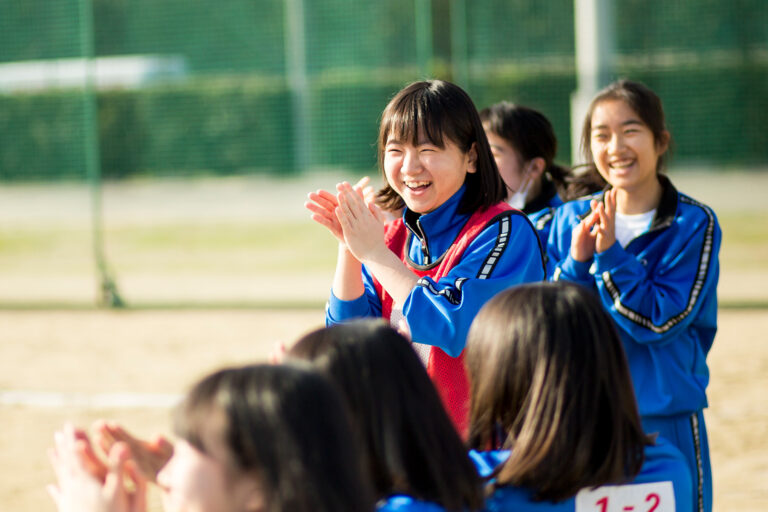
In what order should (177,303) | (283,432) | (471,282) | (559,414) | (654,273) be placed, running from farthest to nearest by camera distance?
(177,303) < (654,273) < (471,282) < (559,414) < (283,432)

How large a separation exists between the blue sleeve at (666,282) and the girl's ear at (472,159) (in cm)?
56

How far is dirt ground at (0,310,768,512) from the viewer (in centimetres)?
454

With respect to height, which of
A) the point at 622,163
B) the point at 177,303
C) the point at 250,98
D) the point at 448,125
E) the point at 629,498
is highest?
the point at 250,98

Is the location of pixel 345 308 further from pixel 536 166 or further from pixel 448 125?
pixel 536 166

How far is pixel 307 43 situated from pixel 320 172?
160 centimetres

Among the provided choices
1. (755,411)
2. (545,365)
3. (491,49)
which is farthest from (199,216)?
(545,365)

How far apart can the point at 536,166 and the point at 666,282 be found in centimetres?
82

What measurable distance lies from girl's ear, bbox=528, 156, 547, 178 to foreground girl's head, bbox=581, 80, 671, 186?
0.37m

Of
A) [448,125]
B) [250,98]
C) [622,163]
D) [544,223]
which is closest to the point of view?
[448,125]

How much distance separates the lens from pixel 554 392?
161 centimetres

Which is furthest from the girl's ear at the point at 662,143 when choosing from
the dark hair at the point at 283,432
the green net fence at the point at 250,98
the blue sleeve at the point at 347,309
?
the green net fence at the point at 250,98

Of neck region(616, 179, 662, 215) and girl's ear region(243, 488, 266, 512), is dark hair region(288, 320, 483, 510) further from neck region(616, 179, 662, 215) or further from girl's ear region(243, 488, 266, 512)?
neck region(616, 179, 662, 215)

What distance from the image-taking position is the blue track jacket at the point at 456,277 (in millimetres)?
2213

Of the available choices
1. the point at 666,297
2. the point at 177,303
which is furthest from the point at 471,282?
the point at 177,303
